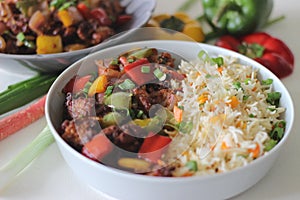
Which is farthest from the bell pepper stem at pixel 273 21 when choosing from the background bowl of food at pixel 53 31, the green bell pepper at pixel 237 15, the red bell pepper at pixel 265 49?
the background bowl of food at pixel 53 31

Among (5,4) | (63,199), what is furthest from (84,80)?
(5,4)

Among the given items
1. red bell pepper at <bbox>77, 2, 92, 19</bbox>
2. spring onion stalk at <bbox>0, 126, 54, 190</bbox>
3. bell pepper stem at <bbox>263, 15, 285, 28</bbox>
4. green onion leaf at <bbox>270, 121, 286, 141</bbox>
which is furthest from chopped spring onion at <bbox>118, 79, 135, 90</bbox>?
bell pepper stem at <bbox>263, 15, 285, 28</bbox>

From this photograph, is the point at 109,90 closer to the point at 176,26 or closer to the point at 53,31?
the point at 53,31

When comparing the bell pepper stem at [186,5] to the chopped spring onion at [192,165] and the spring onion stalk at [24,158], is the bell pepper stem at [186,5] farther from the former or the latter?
the chopped spring onion at [192,165]

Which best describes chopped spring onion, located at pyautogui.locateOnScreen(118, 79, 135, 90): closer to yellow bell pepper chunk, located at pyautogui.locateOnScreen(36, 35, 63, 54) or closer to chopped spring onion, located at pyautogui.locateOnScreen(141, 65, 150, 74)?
chopped spring onion, located at pyautogui.locateOnScreen(141, 65, 150, 74)

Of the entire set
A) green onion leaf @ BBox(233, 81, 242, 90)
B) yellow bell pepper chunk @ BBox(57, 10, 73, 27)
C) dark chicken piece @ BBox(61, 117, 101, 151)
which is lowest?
yellow bell pepper chunk @ BBox(57, 10, 73, 27)

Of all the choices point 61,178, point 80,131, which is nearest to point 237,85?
point 80,131
